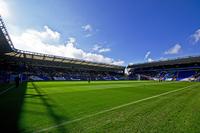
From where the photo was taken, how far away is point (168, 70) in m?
87.9

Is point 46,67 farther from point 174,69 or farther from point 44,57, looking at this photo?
point 174,69

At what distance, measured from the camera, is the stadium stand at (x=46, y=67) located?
2123 inches

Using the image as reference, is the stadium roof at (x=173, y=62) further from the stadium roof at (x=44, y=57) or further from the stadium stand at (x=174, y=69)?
the stadium roof at (x=44, y=57)

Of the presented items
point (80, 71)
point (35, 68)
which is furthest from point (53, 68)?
point (80, 71)

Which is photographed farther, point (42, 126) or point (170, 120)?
point (170, 120)

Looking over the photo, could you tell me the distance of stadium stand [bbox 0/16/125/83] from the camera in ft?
177

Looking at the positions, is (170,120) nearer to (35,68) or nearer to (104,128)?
(104,128)

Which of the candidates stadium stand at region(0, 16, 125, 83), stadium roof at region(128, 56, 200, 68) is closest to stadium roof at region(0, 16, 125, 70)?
stadium stand at region(0, 16, 125, 83)

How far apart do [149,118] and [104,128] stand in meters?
2.19

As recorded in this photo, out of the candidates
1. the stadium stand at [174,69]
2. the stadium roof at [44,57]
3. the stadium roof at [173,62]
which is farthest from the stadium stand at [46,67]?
the stadium stand at [174,69]

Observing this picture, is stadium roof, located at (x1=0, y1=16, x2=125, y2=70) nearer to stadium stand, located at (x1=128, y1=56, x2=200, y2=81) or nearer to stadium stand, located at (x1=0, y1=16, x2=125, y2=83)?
stadium stand, located at (x1=0, y1=16, x2=125, y2=83)

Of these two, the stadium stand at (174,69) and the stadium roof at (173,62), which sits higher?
the stadium roof at (173,62)

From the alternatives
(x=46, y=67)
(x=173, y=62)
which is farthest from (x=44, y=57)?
(x=173, y=62)

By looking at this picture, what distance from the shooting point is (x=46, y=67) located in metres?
75.1
